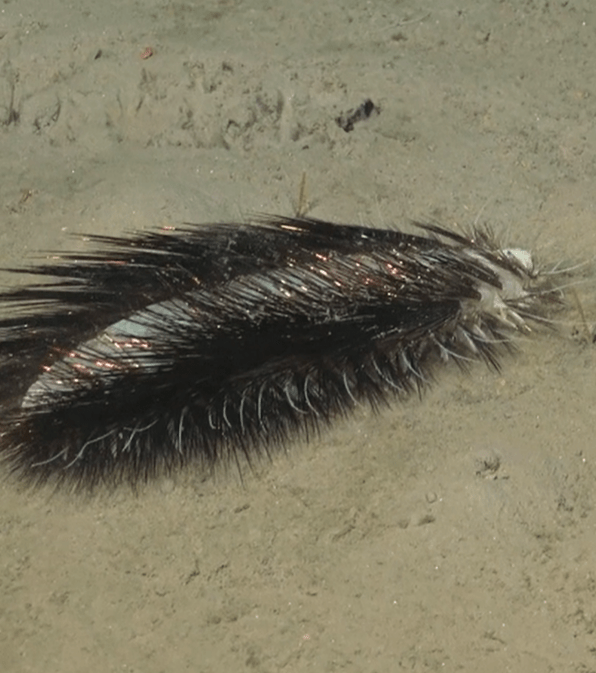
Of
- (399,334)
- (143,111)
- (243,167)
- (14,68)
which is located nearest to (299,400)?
(399,334)

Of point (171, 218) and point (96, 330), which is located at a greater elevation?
point (171, 218)

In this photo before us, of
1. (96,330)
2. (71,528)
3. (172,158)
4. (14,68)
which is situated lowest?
(71,528)

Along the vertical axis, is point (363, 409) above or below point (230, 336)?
below

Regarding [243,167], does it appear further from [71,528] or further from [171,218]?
[71,528]
